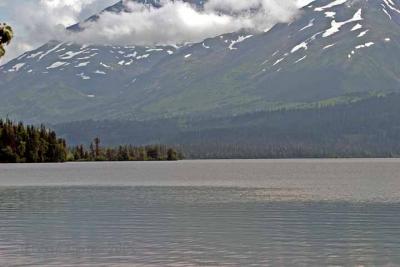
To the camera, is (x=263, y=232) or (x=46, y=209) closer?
(x=263, y=232)

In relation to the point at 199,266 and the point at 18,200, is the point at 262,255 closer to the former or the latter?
the point at 199,266

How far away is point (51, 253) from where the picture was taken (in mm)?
55750

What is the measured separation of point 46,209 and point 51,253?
37.4 metres

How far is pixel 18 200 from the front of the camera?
109m

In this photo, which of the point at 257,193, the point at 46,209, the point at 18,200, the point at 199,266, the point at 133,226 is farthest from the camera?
the point at 257,193

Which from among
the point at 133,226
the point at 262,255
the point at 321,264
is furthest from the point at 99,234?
the point at 321,264

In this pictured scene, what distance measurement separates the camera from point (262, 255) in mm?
54094

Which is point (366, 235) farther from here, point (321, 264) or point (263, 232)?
point (321, 264)

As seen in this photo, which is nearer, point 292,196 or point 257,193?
point 292,196

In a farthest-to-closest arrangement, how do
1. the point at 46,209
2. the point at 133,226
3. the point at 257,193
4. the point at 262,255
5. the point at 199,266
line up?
the point at 257,193 < the point at 46,209 < the point at 133,226 < the point at 262,255 < the point at 199,266

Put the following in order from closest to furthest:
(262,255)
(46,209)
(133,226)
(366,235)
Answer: (262,255), (366,235), (133,226), (46,209)

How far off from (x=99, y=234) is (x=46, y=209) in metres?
27.8

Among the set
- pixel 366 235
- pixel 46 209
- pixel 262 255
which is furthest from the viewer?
pixel 46 209

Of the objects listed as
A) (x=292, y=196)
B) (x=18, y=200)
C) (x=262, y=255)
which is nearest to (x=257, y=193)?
(x=292, y=196)
